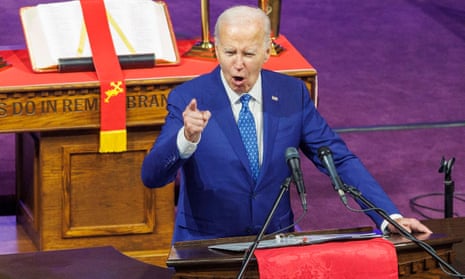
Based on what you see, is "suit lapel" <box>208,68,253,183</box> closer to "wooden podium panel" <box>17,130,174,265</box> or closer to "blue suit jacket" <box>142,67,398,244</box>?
"blue suit jacket" <box>142,67,398,244</box>

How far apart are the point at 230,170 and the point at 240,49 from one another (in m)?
0.47

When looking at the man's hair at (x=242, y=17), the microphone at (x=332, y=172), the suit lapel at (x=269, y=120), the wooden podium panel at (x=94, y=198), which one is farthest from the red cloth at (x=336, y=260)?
the wooden podium panel at (x=94, y=198)

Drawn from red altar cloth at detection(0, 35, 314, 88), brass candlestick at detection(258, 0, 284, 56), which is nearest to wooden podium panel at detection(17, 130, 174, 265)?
red altar cloth at detection(0, 35, 314, 88)

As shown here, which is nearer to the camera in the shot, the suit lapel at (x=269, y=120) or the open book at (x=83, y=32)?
the suit lapel at (x=269, y=120)

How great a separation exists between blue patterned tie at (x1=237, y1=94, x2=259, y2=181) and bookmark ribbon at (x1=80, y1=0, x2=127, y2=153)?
162cm

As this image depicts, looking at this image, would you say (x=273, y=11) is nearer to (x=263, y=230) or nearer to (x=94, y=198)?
(x=94, y=198)

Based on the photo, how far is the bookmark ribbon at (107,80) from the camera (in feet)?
19.1

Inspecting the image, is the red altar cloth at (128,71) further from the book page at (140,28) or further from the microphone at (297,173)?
the microphone at (297,173)

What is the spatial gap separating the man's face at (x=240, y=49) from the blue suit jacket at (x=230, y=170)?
207 millimetres

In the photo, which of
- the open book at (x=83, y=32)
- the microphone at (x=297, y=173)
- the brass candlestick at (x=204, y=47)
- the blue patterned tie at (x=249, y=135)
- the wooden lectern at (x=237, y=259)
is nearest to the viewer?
the microphone at (x=297, y=173)

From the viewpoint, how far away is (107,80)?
5.80 metres

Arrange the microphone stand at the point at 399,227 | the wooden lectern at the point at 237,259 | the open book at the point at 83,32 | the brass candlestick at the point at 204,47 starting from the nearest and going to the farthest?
1. the microphone stand at the point at 399,227
2. the wooden lectern at the point at 237,259
3. the open book at the point at 83,32
4. the brass candlestick at the point at 204,47

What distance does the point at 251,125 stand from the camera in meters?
4.33

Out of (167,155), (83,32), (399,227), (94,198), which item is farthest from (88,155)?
(399,227)
